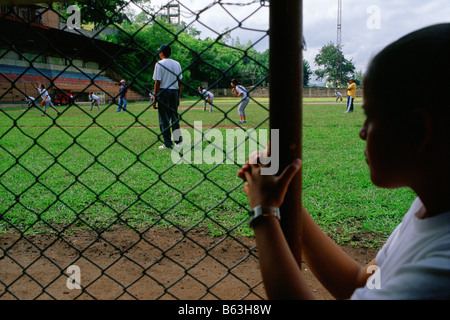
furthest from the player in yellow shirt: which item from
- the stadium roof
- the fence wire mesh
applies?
the stadium roof

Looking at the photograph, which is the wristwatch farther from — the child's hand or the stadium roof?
the stadium roof

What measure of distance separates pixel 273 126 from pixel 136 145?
679 centimetres

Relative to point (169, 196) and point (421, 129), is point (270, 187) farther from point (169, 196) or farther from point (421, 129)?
point (169, 196)

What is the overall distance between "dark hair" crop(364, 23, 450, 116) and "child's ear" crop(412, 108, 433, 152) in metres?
0.01

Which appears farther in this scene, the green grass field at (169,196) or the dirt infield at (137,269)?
the green grass field at (169,196)

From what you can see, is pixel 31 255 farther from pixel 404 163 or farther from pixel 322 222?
pixel 404 163

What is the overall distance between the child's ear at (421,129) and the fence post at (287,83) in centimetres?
28

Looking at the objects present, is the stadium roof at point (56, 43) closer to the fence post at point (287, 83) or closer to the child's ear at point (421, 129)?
Answer: the fence post at point (287, 83)

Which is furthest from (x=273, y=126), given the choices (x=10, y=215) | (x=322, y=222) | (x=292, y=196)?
(x=10, y=215)

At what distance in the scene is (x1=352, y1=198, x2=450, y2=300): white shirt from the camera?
69 cm

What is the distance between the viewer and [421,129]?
74cm

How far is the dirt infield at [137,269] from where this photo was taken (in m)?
2.00

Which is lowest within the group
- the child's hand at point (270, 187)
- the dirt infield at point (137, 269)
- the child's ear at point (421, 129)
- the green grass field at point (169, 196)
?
the dirt infield at point (137, 269)

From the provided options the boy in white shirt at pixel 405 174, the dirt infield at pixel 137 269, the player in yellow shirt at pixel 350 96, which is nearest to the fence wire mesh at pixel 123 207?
the dirt infield at pixel 137 269
